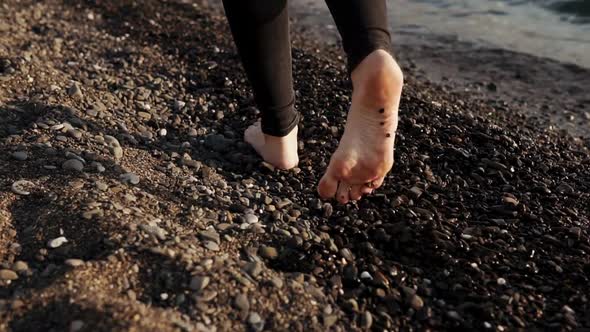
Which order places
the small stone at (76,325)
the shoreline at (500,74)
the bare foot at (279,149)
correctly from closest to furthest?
the small stone at (76,325)
the bare foot at (279,149)
the shoreline at (500,74)

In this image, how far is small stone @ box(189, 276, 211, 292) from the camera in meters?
1.97

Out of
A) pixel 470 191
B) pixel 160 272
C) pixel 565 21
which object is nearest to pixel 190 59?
pixel 470 191

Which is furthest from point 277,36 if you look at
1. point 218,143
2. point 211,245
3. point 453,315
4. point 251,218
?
point 453,315

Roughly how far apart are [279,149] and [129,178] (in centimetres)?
67

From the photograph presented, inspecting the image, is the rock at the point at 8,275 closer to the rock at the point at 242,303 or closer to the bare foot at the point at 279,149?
the rock at the point at 242,303

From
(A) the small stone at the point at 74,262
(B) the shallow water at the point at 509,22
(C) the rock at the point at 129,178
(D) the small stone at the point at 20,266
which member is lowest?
(B) the shallow water at the point at 509,22

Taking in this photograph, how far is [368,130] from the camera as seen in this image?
2.36 m

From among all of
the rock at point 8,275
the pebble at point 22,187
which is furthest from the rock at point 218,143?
the rock at point 8,275

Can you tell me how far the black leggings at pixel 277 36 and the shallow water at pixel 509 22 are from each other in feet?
14.1

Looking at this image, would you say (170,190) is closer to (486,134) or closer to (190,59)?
(486,134)

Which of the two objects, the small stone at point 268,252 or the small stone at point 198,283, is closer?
the small stone at point 198,283

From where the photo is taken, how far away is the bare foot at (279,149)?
280 centimetres

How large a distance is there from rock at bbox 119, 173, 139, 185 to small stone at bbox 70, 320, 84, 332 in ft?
2.86

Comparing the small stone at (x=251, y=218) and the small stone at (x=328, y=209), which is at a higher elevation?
the small stone at (x=251, y=218)
